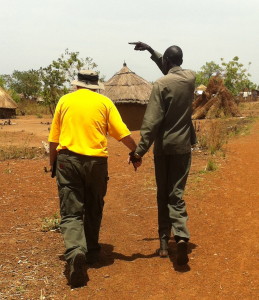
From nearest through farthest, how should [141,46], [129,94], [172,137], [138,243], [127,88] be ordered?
[172,137]
[138,243]
[141,46]
[129,94]
[127,88]

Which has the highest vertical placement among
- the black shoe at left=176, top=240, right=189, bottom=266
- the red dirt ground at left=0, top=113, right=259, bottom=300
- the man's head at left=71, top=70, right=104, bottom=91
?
the man's head at left=71, top=70, right=104, bottom=91

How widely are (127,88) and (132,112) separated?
0.89 meters

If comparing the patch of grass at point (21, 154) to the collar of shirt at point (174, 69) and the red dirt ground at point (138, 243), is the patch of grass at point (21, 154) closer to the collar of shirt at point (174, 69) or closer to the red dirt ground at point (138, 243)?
the red dirt ground at point (138, 243)

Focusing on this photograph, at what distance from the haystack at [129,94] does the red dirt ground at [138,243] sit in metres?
7.65

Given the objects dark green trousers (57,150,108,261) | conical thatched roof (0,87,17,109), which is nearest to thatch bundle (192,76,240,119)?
conical thatched roof (0,87,17,109)

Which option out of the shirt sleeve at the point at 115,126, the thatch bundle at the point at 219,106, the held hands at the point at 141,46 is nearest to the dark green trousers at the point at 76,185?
the shirt sleeve at the point at 115,126

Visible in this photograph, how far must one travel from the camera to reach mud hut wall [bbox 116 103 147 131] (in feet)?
48.2

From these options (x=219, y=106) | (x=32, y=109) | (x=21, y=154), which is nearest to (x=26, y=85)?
(x=32, y=109)

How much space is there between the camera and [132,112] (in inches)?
583

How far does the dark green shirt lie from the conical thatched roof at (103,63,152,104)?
35.4ft

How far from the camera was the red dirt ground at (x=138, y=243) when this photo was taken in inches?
124

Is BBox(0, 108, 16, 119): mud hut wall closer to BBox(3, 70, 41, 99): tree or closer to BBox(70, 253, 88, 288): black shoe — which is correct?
BBox(3, 70, 41, 99): tree

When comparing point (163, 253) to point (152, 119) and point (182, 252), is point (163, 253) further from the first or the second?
point (152, 119)

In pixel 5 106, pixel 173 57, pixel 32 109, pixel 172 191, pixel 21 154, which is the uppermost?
pixel 173 57
